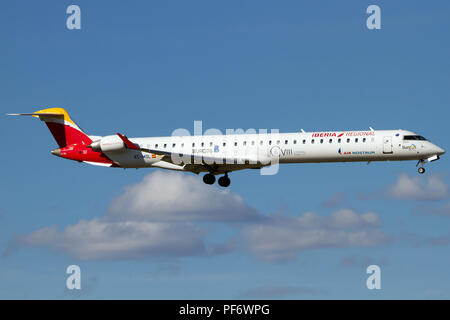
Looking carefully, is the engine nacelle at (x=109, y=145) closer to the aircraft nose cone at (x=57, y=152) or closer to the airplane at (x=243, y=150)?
the airplane at (x=243, y=150)

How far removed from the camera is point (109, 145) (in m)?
56.8

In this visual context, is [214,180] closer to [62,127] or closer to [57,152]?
[57,152]

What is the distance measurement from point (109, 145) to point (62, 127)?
6.26 meters

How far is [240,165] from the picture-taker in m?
54.5

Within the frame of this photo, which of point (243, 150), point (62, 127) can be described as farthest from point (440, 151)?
point (62, 127)

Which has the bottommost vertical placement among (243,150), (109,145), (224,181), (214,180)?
(224,181)

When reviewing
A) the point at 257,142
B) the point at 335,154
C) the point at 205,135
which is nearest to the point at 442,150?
the point at 335,154

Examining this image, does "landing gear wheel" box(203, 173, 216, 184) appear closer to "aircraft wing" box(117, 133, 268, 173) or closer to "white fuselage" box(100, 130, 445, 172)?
"aircraft wing" box(117, 133, 268, 173)

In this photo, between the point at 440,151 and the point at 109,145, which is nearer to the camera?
the point at 440,151

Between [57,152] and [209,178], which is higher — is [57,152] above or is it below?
above

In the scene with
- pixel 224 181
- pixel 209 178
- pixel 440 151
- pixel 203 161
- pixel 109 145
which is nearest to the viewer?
pixel 440 151

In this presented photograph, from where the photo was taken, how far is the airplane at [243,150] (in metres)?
52.2
